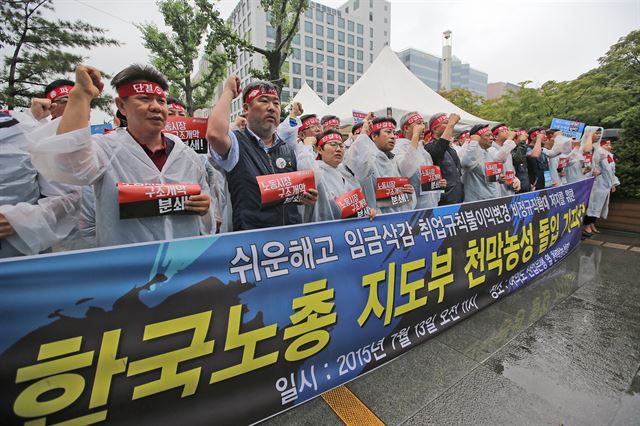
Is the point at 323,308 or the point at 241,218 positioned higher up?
the point at 241,218

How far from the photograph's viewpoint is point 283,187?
1883 mm

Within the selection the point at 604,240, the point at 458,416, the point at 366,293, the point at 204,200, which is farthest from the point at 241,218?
the point at 604,240

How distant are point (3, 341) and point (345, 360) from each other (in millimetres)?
1627

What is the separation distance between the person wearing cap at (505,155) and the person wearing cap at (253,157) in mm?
3416

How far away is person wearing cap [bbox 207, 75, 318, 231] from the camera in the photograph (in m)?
1.98

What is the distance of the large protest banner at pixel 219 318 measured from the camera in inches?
45.3

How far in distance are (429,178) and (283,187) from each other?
1892 mm

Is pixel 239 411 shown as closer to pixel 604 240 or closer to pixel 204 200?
pixel 204 200

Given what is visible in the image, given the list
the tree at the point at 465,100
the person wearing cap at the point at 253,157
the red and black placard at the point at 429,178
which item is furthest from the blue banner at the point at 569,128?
the tree at the point at 465,100

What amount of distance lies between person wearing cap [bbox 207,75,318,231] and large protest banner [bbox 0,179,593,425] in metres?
0.39

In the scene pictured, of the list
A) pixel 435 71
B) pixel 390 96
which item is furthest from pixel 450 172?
pixel 435 71

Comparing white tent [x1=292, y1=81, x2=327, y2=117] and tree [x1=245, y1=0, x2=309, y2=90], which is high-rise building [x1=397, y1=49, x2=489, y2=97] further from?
tree [x1=245, y1=0, x2=309, y2=90]

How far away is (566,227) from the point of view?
4320 millimetres

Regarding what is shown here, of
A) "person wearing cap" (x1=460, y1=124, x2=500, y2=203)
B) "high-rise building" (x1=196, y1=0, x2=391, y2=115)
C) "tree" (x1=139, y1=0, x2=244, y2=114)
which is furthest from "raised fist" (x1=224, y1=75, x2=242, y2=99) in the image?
"high-rise building" (x1=196, y1=0, x2=391, y2=115)
